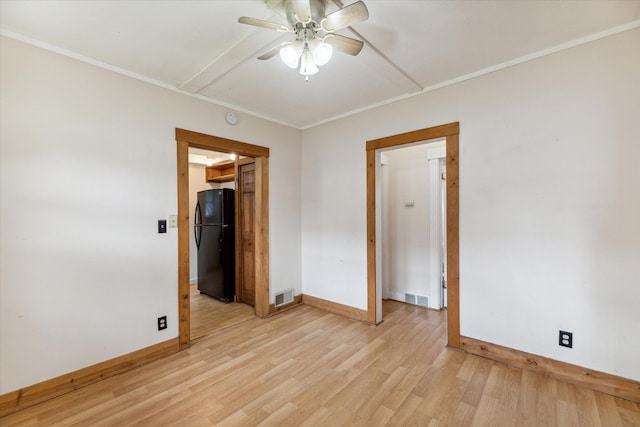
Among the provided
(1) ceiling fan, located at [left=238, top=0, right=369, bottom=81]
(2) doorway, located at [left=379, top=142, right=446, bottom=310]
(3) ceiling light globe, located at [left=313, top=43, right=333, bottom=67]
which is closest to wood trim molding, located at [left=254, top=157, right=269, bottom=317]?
(2) doorway, located at [left=379, top=142, right=446, bottom=310]

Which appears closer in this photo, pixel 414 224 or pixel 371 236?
pixel 371 236

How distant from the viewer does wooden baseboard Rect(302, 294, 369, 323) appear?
3.28m

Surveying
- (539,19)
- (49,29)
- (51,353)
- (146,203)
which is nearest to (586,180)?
(539,19)

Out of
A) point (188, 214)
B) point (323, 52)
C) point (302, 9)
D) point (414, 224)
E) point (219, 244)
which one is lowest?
point (219, 244)

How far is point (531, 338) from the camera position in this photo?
2184 millimetres

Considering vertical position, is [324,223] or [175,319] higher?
[324,223]

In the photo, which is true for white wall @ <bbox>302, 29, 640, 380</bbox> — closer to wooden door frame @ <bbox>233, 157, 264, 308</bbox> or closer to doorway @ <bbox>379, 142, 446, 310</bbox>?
doorway @ <bbox>379, 142, 446, 310</bbox>

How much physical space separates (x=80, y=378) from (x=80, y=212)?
127cm

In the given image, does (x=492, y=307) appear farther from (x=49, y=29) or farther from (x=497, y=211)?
(x=49, y=29)

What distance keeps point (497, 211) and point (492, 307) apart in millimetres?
844

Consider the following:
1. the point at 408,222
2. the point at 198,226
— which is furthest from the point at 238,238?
the point at 408,222

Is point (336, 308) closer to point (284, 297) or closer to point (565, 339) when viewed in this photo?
point (284, 297)

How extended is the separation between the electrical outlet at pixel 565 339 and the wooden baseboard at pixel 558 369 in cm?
14

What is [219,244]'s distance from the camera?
411 cm
